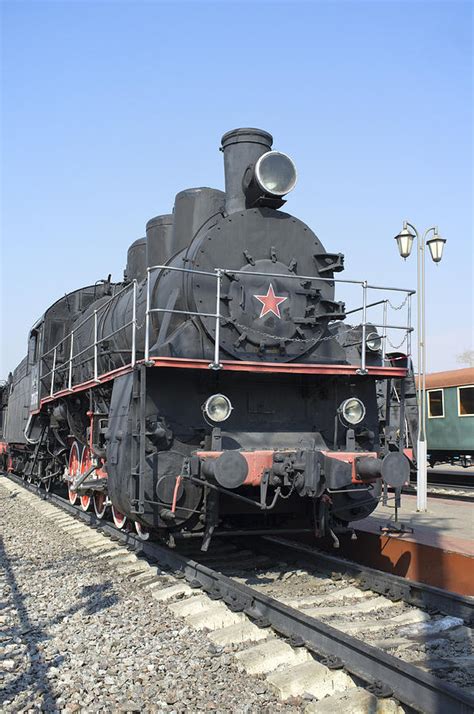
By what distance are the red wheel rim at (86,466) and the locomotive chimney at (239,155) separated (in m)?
4.34

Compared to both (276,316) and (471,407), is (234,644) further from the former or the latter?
(471,407)

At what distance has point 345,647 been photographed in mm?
4410

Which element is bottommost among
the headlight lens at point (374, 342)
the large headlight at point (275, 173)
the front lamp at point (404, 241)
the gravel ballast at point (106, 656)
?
the gravel ballast at point (106, 656)

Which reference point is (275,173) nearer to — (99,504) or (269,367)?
(269,367)

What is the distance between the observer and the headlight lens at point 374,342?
7648mm

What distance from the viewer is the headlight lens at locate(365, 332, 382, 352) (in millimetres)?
7648

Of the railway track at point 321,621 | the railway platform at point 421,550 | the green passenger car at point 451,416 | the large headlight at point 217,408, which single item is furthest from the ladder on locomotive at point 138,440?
the green passenger car at point 451,416

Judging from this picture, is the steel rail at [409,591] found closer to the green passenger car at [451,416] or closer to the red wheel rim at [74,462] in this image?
the red wheel rim at [74,462]

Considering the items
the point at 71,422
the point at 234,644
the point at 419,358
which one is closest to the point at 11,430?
the point at 71,422

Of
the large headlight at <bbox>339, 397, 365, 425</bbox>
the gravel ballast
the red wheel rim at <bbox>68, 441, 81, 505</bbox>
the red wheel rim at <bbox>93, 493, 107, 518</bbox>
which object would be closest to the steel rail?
the large headlight at <bbox>339, 397, 365, 425</bbox>

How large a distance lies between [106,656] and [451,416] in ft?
49.7

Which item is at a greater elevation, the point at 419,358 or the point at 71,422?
the point at 419,358

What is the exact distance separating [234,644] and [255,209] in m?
4.53

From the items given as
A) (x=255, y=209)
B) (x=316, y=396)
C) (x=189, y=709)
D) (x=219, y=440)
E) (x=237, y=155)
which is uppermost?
(x=237, y=155)
